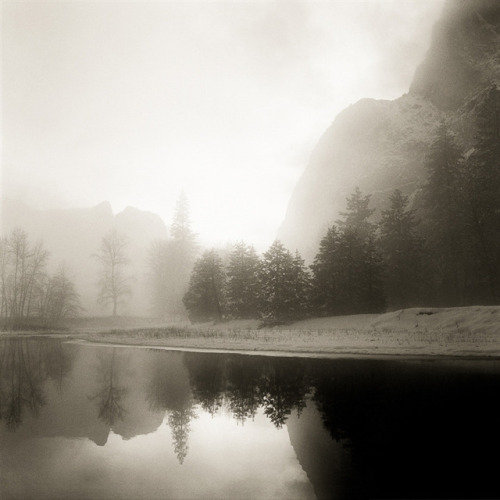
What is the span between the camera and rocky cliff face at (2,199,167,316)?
123250 millimetres

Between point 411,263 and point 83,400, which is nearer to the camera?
point 83,400

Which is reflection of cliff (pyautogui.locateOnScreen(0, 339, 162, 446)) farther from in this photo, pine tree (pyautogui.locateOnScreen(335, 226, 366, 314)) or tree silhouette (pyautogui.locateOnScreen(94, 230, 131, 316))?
tree silhouette (pyautogui.locateOnScreen(94, 230, 131, 316))

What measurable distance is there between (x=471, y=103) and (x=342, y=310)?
152ft

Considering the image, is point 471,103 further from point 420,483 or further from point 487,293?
point 420,483

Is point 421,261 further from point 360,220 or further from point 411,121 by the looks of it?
point 411,121

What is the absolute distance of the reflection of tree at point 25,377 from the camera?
11.1m

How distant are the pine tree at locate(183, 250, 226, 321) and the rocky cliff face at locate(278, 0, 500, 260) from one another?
110 ft

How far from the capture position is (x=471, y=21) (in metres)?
65.1

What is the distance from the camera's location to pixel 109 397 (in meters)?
12.4

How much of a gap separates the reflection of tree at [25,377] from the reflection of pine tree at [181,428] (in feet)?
13.7

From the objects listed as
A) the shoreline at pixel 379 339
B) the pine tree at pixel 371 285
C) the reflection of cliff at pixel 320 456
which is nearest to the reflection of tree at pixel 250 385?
the reflection of cliff at pixel 320 456

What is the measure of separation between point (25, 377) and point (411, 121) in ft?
267

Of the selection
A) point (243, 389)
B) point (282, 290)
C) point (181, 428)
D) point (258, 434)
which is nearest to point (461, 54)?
point (282, 290)

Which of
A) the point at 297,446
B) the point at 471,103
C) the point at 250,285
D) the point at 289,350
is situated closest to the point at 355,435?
the point at 297,446
